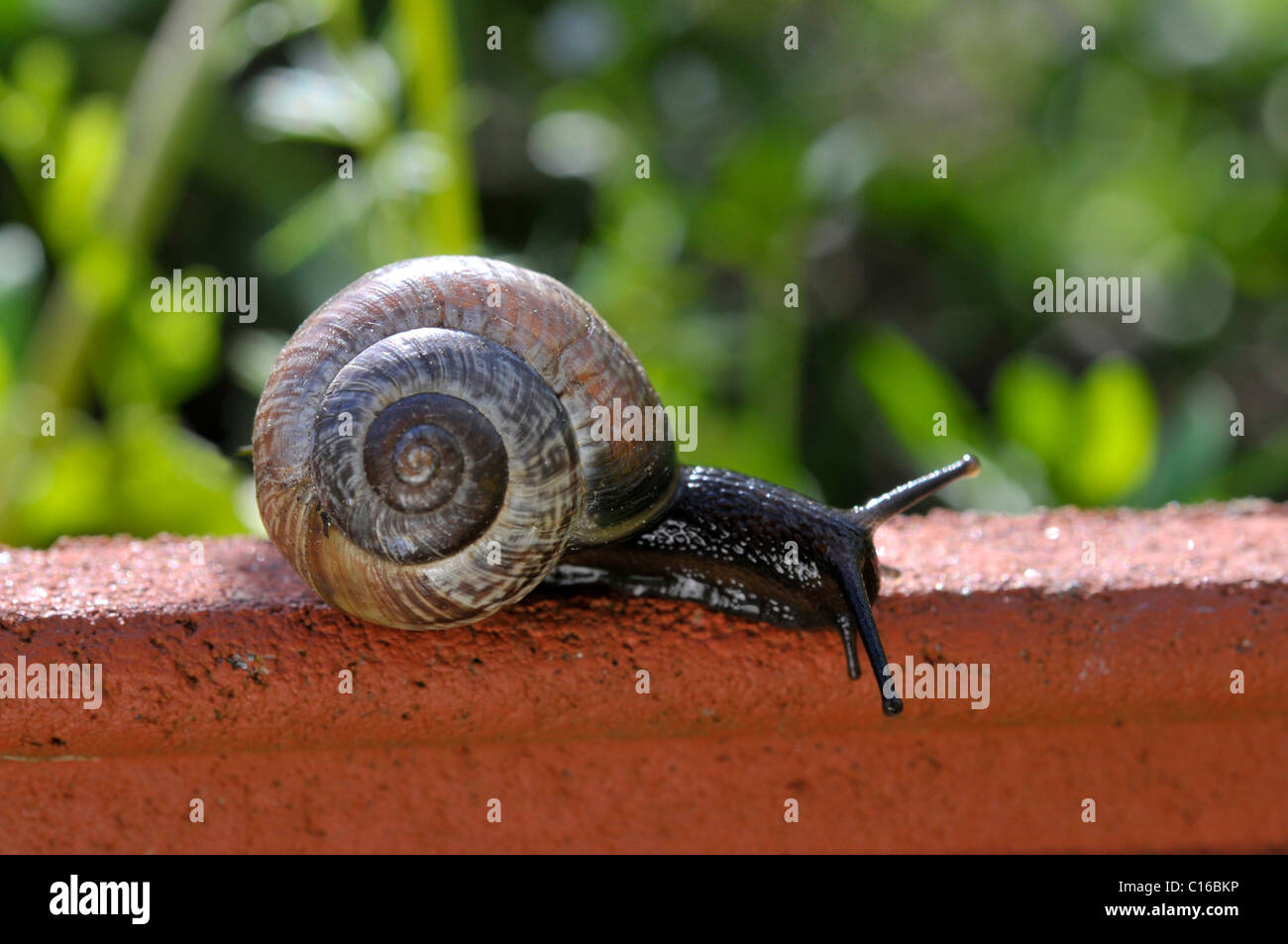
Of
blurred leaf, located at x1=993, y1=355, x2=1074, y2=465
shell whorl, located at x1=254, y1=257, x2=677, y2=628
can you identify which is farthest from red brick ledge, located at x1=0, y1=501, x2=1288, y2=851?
blurred leaf, located at x1=993, y1=355, x2=1074, y2=465

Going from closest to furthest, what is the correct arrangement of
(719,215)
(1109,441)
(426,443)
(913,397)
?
(426,443), (1109,441), (913,397), (719,215)

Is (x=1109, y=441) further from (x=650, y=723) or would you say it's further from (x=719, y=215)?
(x=650, y=723)

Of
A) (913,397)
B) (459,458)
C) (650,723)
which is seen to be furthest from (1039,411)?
(459,458)

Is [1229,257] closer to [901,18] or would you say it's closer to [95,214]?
[901,18]

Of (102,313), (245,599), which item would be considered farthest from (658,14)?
(245,599)

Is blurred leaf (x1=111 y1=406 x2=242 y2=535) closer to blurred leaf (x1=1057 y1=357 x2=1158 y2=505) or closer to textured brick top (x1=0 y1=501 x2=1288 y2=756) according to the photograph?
textured brick top (x1=0 y1=501 x2=1288 y2=756)

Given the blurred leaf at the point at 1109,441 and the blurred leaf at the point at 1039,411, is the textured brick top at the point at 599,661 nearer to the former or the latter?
the blurred leaf at the point at 1109,441

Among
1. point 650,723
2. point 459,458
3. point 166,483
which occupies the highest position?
point 166,483
